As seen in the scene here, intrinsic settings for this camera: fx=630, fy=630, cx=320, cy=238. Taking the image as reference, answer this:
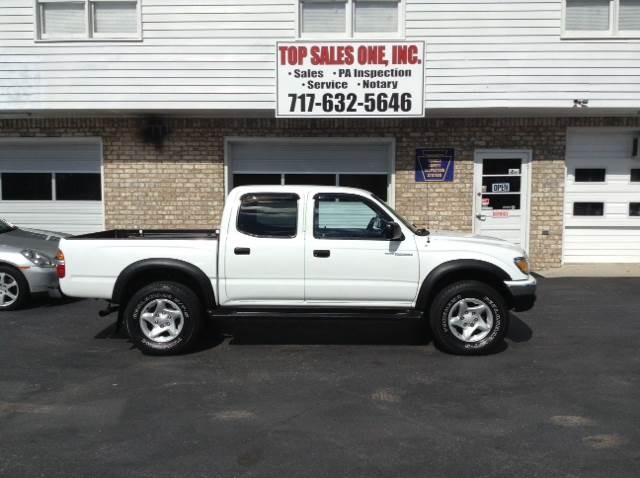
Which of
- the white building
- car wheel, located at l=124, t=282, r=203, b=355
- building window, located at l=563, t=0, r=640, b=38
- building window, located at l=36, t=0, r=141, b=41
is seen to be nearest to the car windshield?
the white building

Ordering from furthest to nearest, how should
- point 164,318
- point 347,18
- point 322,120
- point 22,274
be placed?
point 322,120 → point 347,18 → point 22,274 → point 164,318

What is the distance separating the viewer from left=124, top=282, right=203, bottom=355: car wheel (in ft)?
21.1

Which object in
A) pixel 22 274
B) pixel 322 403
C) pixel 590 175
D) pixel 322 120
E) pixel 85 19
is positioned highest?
pixel 85 19

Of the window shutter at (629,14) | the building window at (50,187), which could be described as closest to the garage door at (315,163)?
the building window at (50,187)

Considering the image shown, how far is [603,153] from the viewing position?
12.0 meters

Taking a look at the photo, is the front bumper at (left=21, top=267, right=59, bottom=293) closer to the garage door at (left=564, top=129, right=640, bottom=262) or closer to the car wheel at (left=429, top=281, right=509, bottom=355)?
the car wheel at (left=429, top=281, right=509, bottom=355)

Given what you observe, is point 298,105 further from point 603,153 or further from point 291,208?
point 603,153

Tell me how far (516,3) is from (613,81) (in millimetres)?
2132

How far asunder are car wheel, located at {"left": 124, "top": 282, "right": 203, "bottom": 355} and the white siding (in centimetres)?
535

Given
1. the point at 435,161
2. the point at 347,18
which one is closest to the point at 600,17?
the point at 435,161

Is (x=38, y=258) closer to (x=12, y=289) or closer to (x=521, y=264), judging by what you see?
(x=12, y=289)

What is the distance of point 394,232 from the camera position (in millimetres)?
6387

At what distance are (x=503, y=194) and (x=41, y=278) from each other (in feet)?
26.6

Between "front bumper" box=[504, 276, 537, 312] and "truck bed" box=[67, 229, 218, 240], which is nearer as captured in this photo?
"front bumper" box=[504, 276, 537, 312]
